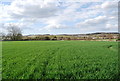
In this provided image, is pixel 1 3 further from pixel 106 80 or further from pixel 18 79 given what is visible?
pixel 106 80

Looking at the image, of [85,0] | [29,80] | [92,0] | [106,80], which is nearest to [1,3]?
[29,80]

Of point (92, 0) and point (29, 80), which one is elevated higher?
point (92, 0)

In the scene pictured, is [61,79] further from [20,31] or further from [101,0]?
[20,31]

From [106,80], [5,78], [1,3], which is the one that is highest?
[1,3]

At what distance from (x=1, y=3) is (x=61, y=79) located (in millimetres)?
7914

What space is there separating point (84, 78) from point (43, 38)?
87086mm

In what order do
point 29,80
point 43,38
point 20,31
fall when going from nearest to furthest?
point 29,80 < point 20,31 < point 43,38

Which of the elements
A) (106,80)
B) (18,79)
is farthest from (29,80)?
(106,80)

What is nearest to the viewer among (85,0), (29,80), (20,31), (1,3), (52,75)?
(29,80)

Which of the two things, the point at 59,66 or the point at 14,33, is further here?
the point at 14,33

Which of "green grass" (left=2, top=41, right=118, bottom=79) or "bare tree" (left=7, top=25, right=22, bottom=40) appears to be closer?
"green grass" (left=2, top=41, right=118, bottom=79)

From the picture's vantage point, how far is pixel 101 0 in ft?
34.0

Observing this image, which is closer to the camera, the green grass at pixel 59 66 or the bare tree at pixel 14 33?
the green grass at pixel 59 66

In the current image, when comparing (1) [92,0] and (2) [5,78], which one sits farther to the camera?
(1) [92,0]
